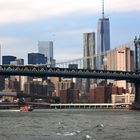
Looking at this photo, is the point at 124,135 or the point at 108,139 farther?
the point at 124,135

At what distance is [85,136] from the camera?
54625 millimetres

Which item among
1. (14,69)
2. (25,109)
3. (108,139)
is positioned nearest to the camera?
(108,139)

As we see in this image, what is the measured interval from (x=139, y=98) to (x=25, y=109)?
3455 centimetres

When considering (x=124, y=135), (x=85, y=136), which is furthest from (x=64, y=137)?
(x=124, y=135)

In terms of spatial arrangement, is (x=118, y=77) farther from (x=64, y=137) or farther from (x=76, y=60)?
(x=64, y=137)

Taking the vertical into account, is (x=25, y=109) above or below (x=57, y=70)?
below

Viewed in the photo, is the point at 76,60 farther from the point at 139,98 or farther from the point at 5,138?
the point at 5,138

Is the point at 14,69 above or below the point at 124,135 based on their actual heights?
above

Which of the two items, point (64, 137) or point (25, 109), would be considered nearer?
point (64, 137)

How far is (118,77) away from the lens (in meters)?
155

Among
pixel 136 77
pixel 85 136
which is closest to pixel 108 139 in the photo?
pixel 85 136

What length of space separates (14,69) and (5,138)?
93733 mm

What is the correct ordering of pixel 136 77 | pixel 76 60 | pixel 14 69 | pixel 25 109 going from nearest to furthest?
1. pixel 14 69
2. pixel 136 77
3. pixel 25 109
4. pixel 76 60

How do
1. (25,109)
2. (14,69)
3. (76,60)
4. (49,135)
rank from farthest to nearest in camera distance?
(76,60), (25,109), (14,69), (49,135)
